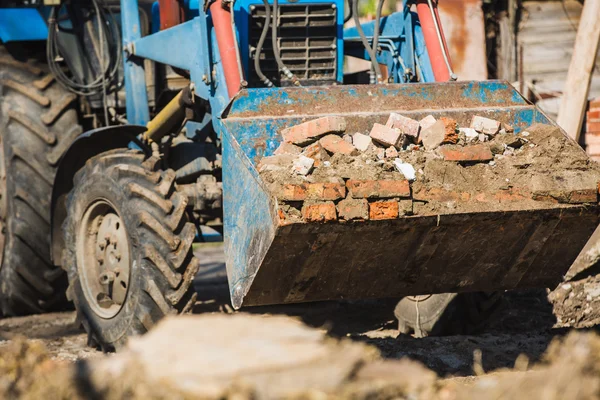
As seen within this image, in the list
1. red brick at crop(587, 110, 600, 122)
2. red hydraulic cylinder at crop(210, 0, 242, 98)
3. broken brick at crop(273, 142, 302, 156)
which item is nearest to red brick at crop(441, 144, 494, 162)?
broken brick at crop(273, 142, 302, 156)

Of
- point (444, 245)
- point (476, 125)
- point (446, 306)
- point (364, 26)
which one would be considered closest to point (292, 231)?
point (444, 245)

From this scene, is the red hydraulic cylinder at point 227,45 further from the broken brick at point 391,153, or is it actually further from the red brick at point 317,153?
the broken brick at point 391,153

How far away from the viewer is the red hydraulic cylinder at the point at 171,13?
20.2 feet

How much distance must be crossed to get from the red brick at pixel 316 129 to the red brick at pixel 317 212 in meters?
0.53

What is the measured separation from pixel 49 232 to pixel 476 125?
128 inches

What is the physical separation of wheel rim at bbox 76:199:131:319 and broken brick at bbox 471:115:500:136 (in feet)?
6.74

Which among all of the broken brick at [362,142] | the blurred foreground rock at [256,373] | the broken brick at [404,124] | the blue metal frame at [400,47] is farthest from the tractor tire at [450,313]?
the blurred foreground rock at [256,373]

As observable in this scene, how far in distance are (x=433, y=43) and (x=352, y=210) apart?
1.80m

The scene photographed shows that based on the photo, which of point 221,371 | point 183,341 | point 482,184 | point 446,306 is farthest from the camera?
point 446,306

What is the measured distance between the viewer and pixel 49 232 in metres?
6.64

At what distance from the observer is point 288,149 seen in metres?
4.59

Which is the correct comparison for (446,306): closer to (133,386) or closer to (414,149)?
(414,149)

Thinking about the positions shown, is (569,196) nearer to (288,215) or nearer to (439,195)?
(439,195)

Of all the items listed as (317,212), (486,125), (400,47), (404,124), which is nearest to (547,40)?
(400,47)
